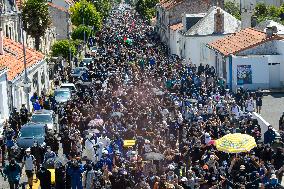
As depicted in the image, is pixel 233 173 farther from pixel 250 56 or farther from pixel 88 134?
pixel 250 56

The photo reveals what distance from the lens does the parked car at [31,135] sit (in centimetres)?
2764

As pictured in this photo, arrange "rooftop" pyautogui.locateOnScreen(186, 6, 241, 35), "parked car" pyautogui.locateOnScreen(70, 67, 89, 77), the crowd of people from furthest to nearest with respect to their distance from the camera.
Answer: "rooftop" pyautogui.locateOnScreen(186, 6, 241, 35)
"parked car" pyautogui.locateOnScreen(70, 67, 89, 77)
the crowd of people

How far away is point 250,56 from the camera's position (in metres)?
41.7

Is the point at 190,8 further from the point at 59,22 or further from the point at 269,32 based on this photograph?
the point at 269,32

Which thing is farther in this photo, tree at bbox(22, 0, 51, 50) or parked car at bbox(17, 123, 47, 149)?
tree at bbox(22, 0, 51, 50)

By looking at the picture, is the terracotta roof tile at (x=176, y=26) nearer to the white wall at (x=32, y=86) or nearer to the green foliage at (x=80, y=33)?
the green foliage at (x=80, y=33)

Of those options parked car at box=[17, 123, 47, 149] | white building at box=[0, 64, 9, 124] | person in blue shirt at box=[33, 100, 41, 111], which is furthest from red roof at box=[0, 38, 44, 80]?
parked car at box=[17, 123, 47, 149]

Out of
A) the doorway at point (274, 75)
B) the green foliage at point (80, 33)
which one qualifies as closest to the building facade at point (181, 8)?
the green foliage at point (80, 33)

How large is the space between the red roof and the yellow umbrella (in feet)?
52.6

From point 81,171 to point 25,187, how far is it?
2.74 meters

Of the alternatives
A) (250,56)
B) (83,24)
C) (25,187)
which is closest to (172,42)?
(83,24)

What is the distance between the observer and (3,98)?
33062 millimetres

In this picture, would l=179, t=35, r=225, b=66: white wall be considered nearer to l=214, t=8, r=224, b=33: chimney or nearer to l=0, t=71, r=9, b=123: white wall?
l=214, t=8, r=224, b=33: chimney

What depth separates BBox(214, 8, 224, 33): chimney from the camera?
52484mm
